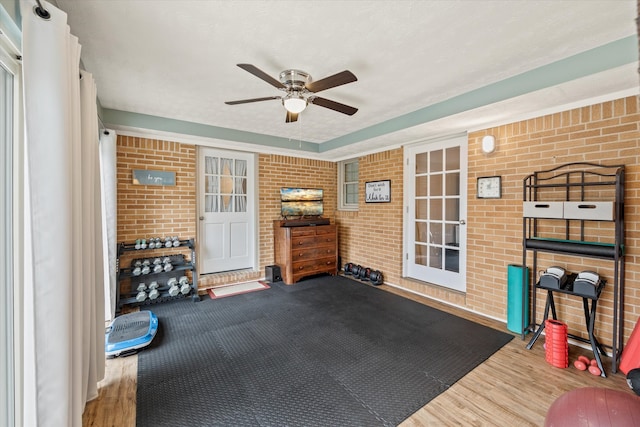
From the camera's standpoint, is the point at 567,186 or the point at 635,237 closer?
the point at 635,237

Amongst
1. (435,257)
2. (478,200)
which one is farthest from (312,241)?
(478,200)

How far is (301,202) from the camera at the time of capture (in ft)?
17.5

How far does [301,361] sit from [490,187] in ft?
9.48

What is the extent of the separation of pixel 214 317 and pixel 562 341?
3511 millimetres

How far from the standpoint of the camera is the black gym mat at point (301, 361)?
1.81 m

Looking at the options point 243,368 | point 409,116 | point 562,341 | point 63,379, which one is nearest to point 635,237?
point 562,341

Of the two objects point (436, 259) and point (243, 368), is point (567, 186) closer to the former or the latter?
point (436, 259)

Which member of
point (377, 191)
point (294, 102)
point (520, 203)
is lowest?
point (520, 203)

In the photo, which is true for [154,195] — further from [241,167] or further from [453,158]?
[453,158]

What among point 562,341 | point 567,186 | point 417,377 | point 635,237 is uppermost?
point 567,186

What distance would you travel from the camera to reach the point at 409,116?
11.4ft

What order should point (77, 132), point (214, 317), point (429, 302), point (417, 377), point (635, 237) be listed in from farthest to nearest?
point (429, 302) < point (214, 317) < point (635, 237) < point (417, 377) < point (77, 132)

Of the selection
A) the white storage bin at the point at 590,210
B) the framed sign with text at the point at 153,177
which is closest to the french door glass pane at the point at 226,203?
the framed sign with text at the point at 153,177

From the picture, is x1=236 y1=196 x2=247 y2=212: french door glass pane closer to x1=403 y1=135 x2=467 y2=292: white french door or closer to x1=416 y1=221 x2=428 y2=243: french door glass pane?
x1=403 y1=135 x2=467 y2=292: white french door
